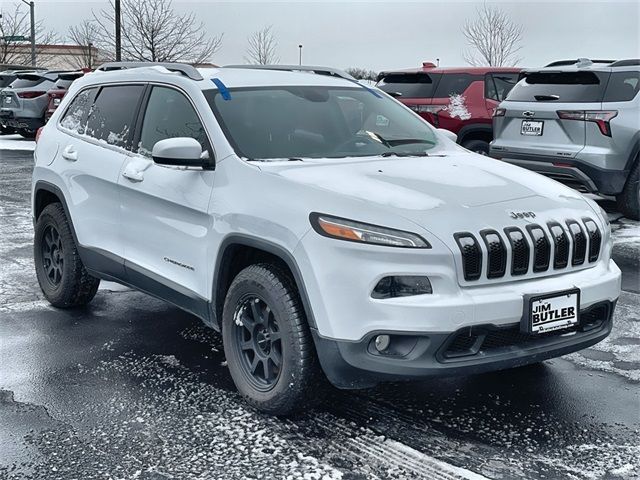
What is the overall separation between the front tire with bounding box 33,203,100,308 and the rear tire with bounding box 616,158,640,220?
602 centimetres

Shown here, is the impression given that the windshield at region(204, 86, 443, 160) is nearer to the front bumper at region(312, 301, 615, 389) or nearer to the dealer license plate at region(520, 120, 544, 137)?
the front bumper at region(312, 301, 615, 389)

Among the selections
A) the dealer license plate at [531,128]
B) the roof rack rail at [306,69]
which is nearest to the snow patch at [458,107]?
the dealer license plate at [531,128]

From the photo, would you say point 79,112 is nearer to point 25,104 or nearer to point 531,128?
point 531,128

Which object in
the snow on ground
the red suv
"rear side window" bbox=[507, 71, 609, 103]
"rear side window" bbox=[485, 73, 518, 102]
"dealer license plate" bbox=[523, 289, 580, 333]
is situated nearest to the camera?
"dealer license plate" bbox=[523, 289, 580, 333]

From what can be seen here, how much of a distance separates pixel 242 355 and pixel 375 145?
144cm

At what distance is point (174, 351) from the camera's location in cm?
503

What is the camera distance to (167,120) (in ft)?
16.0

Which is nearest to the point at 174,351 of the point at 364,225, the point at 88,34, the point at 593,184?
the point at 364,225

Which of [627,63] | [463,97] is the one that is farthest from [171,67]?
[463,97]

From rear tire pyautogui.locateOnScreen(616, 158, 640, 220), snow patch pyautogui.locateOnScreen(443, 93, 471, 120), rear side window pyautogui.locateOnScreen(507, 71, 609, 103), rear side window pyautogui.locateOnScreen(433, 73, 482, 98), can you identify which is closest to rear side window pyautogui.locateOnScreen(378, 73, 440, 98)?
rear side window pyautogui.locateOnScreen(433, 73, 482, 98)

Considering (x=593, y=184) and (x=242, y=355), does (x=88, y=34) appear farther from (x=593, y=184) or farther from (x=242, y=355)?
(x=242, y=355)

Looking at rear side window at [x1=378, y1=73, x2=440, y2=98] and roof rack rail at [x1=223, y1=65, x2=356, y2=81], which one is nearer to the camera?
roof rack rail at [x1=223, y1=65, x2=356, y2=81]

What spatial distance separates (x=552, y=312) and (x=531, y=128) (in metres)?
6.00

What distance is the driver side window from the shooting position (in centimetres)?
464
